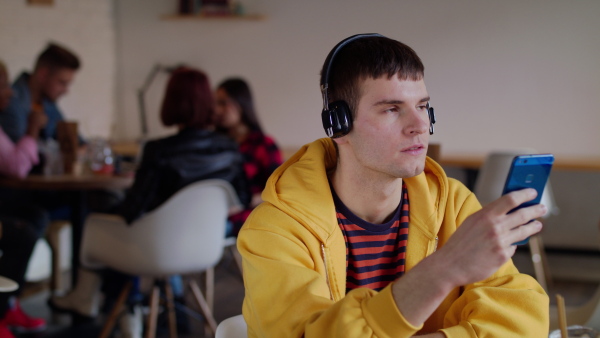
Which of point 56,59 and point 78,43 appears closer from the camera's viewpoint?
point 56,59

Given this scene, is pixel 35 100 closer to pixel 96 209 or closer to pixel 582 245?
pixel 96 209

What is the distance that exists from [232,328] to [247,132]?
88.7 inches

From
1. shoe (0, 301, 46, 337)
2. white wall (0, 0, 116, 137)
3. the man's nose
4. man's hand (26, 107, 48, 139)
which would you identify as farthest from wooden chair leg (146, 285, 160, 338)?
white wall (0, 0, 116, 137)

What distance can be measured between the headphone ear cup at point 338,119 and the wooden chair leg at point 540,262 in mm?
2557

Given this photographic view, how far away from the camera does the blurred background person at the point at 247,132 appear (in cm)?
316

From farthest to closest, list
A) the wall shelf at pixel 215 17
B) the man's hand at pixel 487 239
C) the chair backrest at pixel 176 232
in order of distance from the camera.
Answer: the wall shelf at pixel 215 17
the chair backrest at pixel 176 232
the man's hand at pixel 487 239

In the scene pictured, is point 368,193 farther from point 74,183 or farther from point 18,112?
point 18,112

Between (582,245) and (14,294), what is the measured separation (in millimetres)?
3506

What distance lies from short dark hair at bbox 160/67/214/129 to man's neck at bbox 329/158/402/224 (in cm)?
154

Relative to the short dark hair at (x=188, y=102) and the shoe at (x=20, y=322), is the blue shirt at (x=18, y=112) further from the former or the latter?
the shoe at (x=20, y=322)

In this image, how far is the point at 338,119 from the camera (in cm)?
106

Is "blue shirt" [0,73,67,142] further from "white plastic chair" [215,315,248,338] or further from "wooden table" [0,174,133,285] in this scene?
"white plastic chair" [215,315,248,338]

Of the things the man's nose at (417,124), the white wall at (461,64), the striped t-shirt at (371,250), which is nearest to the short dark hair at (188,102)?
the white wall at (461,64)

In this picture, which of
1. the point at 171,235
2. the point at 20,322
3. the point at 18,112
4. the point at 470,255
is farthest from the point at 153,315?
the point at 470,255
